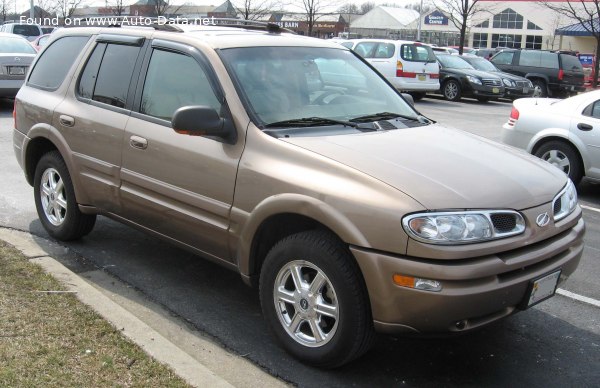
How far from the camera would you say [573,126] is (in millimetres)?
8094

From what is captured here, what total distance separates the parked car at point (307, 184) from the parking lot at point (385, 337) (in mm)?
250

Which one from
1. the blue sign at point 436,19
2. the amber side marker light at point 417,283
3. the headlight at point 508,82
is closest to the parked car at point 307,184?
the amber side marker light at point 417,283

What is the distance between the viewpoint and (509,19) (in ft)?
208

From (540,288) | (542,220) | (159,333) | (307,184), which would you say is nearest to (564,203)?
(542,220)

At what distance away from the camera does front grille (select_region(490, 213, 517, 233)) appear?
129 inches

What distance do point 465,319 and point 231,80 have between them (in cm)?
200

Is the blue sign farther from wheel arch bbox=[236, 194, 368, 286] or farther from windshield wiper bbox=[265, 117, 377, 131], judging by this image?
wheel arch bbox=[236, 194, 368, 286]

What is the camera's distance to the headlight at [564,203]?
3.71 meters

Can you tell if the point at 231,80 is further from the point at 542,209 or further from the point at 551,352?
the point at 551,352

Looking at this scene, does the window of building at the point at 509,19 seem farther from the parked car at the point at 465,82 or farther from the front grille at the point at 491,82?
the front grille at the point at 491,82

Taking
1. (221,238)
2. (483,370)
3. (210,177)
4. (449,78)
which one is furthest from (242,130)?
(449,78)

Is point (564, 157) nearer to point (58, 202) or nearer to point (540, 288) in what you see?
point (540, 288)

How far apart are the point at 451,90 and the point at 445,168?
60.0 feet

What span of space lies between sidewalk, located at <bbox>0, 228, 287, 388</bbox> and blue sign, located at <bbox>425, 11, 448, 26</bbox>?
69.1 m
